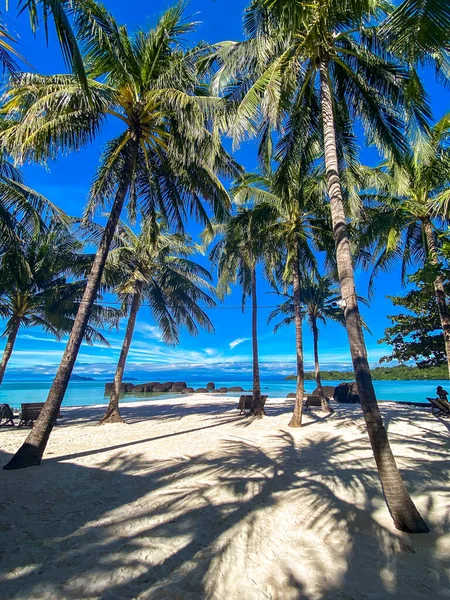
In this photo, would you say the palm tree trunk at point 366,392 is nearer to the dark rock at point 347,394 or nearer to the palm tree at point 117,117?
the palm tree at point 117,117

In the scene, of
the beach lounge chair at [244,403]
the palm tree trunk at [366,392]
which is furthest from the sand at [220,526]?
the beach lounge chair at [244,403]

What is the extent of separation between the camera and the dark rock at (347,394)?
19.1m

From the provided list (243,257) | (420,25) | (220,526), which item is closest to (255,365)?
(243,257)

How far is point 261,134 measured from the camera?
26.6ft

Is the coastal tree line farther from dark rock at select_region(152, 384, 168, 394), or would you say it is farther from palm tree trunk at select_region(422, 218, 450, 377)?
dark rock at select_region(152, 384, 168, 394)

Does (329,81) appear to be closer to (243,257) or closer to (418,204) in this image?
(418,204)

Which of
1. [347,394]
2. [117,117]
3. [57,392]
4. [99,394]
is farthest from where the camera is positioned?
[99,394]

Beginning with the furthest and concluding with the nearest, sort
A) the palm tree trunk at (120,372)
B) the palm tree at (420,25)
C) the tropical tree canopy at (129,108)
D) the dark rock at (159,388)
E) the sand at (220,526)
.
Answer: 1. the dark rock at (159,388)
2. the palm tree trunk at (120,372)
3. the tropical tree canopy at (129,108)
4. the palm tree at (420,25)
5. the sand at (220,526)

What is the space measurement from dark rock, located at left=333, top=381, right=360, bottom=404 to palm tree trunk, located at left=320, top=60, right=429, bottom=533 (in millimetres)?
16441

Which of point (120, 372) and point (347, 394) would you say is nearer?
point (120, 372)

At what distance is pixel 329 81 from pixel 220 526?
787 centimetres

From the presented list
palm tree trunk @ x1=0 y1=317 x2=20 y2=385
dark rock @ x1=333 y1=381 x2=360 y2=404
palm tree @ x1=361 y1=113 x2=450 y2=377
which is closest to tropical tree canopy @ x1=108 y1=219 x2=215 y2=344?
palm tree trunk @ x1=0 y1=317 x2=20 y2=385

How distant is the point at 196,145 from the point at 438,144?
7.97m

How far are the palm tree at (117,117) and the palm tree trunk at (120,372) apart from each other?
4864 mm
